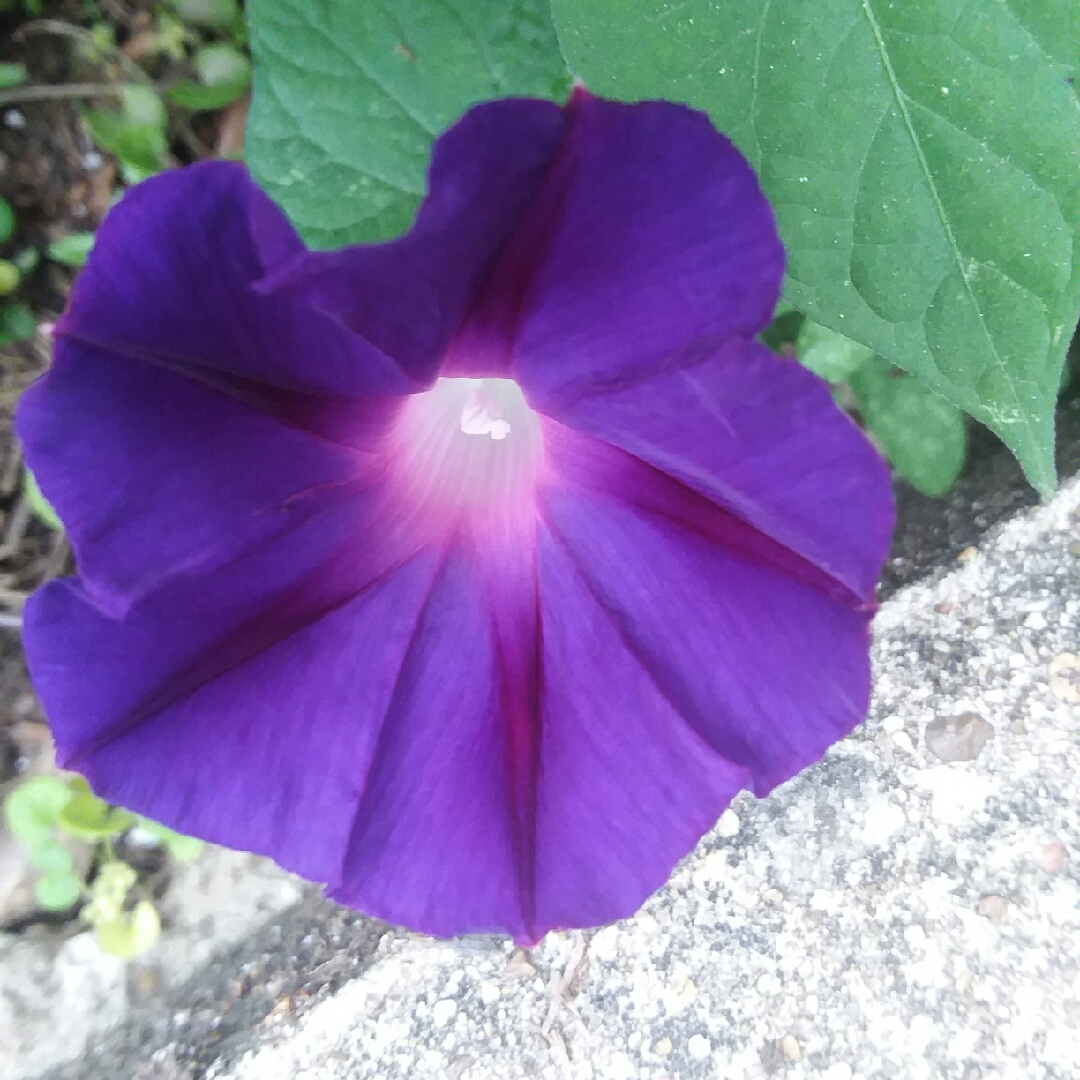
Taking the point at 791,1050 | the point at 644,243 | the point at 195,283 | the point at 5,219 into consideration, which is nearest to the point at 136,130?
the point at 5,219

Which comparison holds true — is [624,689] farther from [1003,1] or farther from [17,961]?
[17,961]

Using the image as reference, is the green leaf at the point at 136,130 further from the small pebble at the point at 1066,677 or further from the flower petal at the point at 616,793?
the small pebble at the point at 1066,677

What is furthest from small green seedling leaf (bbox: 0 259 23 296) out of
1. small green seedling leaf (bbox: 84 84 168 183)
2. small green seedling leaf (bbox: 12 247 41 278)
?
small green seedling leaf (bbox: 84 84 168 183)

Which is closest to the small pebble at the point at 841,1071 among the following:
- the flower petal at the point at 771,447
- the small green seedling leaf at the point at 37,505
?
the flower petal at the point at 771,447

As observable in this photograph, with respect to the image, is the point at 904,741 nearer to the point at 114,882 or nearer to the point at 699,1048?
the point at 699,1048

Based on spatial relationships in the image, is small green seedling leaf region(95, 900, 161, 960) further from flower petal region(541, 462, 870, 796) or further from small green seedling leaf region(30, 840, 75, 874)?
Answer: flower petal region(541, 462, 870, 796)

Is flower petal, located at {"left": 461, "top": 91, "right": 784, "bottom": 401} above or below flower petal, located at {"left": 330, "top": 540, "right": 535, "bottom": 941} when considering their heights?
above

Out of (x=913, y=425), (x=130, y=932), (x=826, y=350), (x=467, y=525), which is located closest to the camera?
(x=467, y=525)
